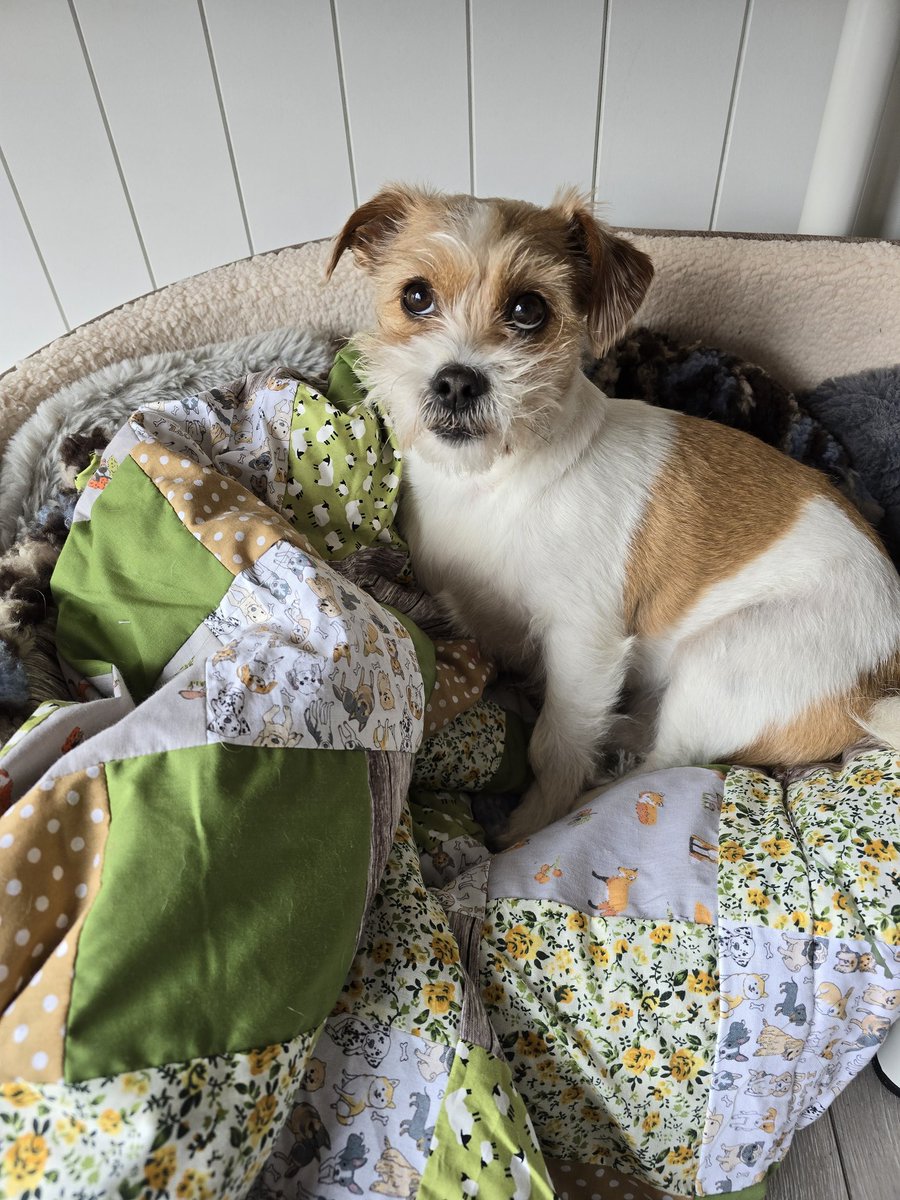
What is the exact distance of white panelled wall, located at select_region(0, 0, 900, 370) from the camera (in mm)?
1703

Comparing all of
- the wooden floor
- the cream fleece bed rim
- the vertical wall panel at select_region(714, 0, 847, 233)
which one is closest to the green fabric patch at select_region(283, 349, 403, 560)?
the cream fleece bed rim

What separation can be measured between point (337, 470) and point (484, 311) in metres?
0.38

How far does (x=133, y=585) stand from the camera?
1.27m

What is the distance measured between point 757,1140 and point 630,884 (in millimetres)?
366

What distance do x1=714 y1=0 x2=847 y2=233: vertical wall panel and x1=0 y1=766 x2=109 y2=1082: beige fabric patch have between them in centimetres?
185

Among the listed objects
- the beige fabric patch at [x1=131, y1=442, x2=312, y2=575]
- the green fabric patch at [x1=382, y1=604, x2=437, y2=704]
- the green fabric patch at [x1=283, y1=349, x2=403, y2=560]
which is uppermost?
the beige fabric patch at [x1=131, y1=442, x2=312, y2=575]

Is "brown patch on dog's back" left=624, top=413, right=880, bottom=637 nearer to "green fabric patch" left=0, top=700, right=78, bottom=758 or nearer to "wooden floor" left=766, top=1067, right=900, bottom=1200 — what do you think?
"wooden floor" left=766, top=1067, right=900, bottom=1200

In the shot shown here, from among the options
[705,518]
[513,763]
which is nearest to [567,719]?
[513,763]

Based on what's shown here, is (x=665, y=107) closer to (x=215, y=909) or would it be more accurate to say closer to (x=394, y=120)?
(x=394, y=120)

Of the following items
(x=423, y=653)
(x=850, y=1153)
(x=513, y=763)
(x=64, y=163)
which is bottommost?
(x=850, y=1153)

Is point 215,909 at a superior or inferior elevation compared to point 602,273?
inferior

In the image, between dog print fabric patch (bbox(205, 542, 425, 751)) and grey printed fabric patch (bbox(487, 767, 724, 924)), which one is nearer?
dog print fabric patch (bbox(205, 542, 425, 751))

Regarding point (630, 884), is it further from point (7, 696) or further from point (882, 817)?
point (7, 696)

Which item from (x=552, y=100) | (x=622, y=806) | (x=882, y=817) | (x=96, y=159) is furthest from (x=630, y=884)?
(x=96, y=159)
